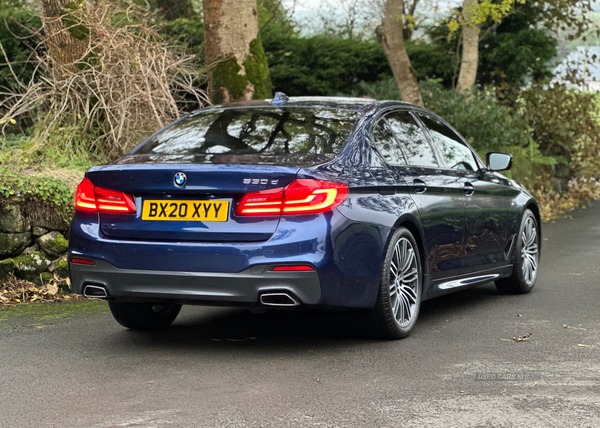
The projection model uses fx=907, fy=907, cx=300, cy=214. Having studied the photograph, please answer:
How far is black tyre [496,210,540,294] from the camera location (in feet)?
25.2

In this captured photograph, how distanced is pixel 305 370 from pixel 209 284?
2.34ft

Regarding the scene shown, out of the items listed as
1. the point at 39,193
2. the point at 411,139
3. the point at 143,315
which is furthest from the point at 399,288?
the point at 39,193

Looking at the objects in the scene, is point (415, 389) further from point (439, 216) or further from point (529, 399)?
point (439, 216)

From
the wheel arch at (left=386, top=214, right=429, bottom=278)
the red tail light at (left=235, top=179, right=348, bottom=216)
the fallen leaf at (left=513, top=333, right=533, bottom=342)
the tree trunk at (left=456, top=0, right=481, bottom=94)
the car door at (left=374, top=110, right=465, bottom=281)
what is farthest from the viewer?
the tree trunk at (left=456, top=0, right=481, bottom=94)

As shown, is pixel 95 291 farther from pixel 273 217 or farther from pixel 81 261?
pixel 273 217

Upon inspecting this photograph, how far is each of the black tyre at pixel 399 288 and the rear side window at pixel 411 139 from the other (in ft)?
2.20

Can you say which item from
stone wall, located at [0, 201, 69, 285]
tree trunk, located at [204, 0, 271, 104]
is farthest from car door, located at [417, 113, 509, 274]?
tree trunk, located at [204, 0, 271, 104]

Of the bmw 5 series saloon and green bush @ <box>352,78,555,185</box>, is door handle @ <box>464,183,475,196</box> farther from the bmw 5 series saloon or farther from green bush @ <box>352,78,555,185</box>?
green bush @ <box>352,78,555,185</box>

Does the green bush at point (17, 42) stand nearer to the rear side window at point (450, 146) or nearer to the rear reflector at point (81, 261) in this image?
the rear side window at point (450, 146)

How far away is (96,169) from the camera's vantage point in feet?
17.8

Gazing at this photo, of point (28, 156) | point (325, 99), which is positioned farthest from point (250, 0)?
point (325, 99)

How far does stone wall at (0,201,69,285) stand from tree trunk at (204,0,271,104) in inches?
143

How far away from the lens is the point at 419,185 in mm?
6039

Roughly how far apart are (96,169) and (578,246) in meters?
7.39
